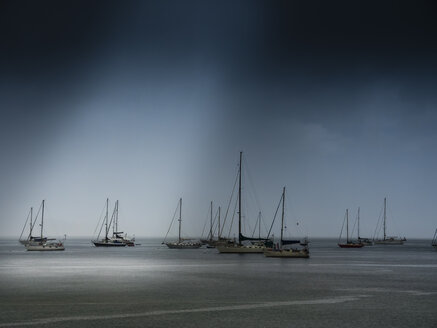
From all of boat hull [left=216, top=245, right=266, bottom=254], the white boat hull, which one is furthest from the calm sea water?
the white boat hull

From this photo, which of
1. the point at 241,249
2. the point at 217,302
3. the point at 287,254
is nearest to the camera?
the point at 217,302

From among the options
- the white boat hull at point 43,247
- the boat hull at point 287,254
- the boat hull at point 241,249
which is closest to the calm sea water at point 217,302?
the boat hull at point 287,254

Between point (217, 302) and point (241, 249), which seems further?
point (241, 249)

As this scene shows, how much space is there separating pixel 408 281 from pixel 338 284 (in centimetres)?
1228

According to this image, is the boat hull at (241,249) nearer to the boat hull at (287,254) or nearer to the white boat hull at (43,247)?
the boat hull at (287,254)

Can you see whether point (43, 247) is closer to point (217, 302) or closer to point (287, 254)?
point (287, 254)

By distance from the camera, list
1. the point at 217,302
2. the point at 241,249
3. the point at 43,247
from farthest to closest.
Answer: the point at 43,247, the point at 241,249, the point at 217,302

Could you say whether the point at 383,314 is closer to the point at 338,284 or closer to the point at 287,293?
the point at 287,293

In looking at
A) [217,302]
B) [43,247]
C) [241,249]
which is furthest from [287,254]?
[43,247]

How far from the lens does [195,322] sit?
36.3 metres

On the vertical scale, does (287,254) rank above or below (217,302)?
above

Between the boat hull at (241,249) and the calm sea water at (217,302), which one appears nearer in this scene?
the calm sea water at (217,302)

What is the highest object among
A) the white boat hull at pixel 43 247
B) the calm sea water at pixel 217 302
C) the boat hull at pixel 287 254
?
the boat hull at pixel 287 254

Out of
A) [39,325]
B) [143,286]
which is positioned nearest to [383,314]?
[39,325]
